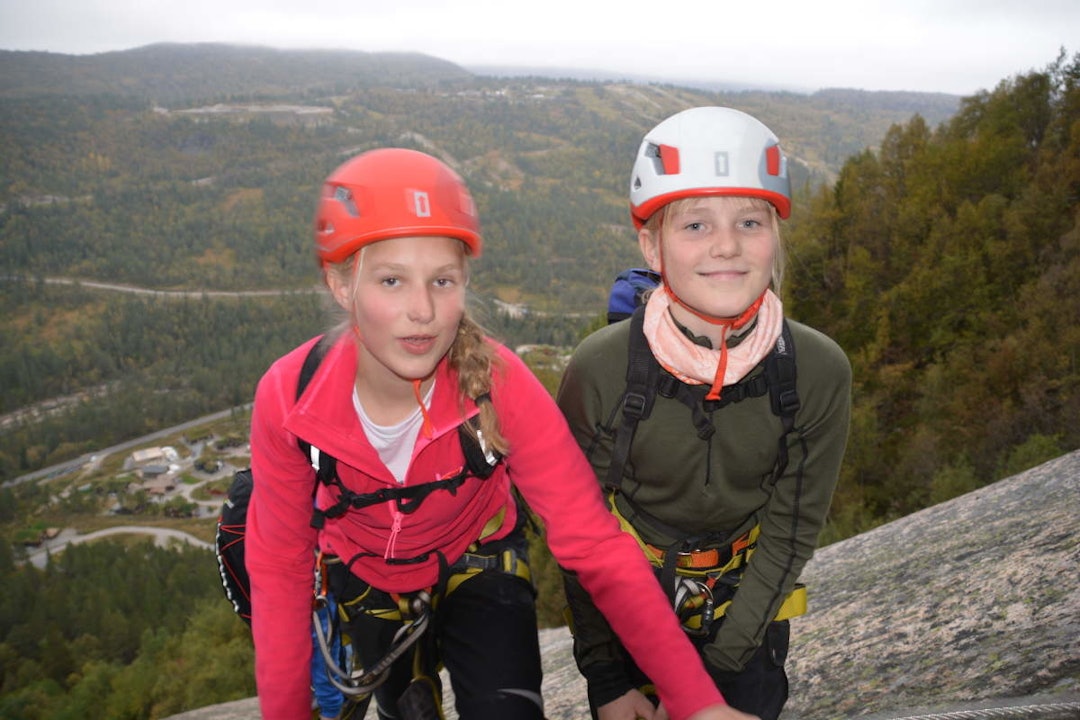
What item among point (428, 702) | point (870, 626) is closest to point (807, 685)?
point (870, 626)

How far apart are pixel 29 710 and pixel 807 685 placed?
57658 millimetres

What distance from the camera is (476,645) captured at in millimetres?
3117

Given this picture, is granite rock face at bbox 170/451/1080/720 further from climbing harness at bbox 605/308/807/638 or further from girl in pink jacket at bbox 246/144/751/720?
girl in pink jacket at bbox 246/144/751/720

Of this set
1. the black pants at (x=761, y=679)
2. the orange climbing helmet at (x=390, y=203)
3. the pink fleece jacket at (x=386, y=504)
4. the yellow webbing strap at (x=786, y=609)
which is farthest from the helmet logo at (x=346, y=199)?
the black pants at (x=761, y=679)

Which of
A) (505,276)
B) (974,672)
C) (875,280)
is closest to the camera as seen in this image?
(974,672)

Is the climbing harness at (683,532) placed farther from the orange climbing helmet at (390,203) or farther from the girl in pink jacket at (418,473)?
the orange climbing helmet at (390,203)

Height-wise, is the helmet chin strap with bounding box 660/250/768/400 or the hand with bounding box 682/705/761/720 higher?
the helmet chin strap with bounding box 660/250/768/400

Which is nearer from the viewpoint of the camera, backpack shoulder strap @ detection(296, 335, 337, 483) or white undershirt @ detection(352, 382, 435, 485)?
backpack shoulder strap @ detection(296, 335, 337, 483)

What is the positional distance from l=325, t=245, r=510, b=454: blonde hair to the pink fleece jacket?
0.05 m

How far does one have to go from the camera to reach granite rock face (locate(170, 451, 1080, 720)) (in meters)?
3.00

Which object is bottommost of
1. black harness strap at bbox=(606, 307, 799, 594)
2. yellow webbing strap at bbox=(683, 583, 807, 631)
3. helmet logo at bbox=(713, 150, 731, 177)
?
yellow webbing strap at bbox=(683, 583, 807, 631)

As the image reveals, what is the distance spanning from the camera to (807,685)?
417 cm

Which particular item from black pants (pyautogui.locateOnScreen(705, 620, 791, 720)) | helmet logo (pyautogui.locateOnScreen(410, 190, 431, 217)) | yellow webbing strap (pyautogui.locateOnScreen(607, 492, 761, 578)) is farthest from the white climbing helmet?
black pants (pyautogui.locateOnScreen(705, 620, 791, 720))

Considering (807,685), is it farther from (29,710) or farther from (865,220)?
(29,710)
